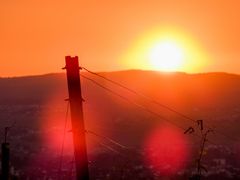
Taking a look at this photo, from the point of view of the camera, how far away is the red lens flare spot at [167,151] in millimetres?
59844

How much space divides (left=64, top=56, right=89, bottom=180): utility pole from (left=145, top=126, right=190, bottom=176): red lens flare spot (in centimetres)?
4084

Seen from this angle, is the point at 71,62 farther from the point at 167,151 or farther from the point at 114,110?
the point at 114,110

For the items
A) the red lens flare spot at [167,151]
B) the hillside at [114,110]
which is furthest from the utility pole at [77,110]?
the red lens flare spot at [167,151]

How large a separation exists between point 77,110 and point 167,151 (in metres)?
51.1

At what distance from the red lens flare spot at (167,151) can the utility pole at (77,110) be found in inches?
1608

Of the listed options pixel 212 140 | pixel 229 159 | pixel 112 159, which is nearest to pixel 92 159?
pixel 112 159

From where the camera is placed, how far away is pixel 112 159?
63.2 meters

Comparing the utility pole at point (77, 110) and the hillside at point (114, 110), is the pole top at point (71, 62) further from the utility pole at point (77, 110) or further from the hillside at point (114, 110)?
the hillside at point (114, 110)

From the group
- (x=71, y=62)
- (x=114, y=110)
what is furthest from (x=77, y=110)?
(x=114, y=110)

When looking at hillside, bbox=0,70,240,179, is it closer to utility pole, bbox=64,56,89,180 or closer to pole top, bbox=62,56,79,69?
utility pole, bbox=64,56,89,180

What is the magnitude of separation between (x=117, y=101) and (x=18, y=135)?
3261 cm

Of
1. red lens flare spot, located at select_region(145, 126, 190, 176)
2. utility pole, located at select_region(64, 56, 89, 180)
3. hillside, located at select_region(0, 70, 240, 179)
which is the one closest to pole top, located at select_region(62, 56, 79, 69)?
utility pole, located at select_region(64, 56, 89, 180)

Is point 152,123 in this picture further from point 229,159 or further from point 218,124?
point 229,159

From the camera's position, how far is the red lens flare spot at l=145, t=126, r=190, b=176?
59.8 m
